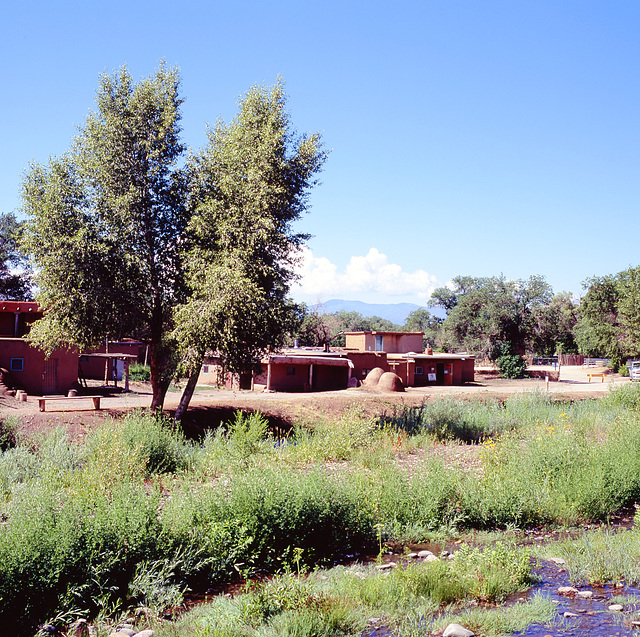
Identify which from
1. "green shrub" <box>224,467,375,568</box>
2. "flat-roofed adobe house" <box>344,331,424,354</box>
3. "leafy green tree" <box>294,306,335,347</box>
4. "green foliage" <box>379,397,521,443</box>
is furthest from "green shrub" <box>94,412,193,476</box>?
"leafy green tree" <box>294,306,335,347</box>

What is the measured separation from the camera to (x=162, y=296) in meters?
21.2

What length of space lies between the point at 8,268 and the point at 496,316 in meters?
44.2

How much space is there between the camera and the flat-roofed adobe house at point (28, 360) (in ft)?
103

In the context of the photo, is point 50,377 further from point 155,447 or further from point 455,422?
point 455,422

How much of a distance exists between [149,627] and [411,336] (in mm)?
49726

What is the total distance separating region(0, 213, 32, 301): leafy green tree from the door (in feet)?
59.9

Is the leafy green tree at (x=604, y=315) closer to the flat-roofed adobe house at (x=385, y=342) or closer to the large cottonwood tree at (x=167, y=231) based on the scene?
the flat-roofed adobe house at (x=385, y=342)

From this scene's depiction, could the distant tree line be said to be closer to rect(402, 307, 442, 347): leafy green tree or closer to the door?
the door

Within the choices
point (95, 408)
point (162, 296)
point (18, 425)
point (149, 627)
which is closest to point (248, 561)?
point (149, 627)

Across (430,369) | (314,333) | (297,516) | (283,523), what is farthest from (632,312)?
(283,523)

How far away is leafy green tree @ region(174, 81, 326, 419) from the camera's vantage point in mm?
18312

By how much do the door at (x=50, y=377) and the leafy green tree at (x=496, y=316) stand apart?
4048 centimetres

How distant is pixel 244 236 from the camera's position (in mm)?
19312

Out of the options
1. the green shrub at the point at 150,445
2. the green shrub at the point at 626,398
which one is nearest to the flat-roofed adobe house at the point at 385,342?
the green shrub at the point at 626,398
